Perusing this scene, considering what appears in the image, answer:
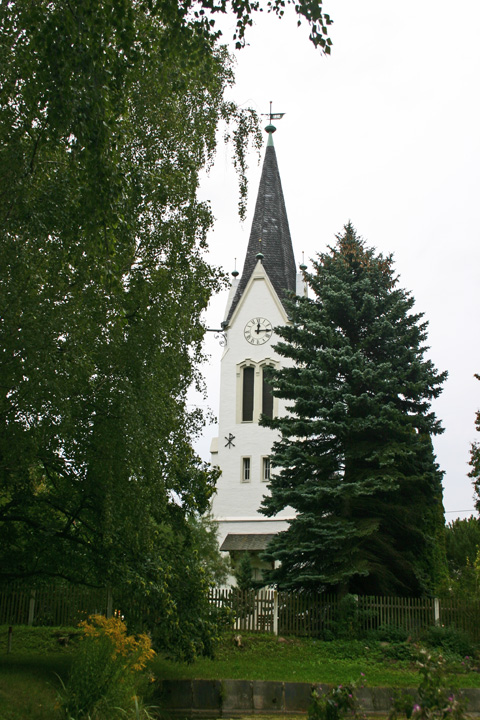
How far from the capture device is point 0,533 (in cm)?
1363

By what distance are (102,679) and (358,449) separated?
41.7 ft

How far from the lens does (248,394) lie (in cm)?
4100

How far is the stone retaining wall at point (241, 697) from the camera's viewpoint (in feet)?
41.2

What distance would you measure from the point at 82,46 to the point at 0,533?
360 inches

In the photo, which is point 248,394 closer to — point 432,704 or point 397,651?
point 397,651

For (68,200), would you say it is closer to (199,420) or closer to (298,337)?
(199,420)

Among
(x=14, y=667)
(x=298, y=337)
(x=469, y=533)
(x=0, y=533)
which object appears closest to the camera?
(x=14, y=667)

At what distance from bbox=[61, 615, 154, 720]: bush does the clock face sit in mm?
32442

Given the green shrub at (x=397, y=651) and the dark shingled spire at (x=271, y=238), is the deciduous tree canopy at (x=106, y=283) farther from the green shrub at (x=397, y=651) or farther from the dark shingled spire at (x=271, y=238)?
the dark shingled spire at (x=271, y=238)

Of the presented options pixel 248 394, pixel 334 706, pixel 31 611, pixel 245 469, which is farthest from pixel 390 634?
pixel 248 394

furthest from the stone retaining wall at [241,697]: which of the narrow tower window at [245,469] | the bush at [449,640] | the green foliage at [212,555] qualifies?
the narrow tower window at [245,469]

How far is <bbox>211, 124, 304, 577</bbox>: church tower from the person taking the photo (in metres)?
37.6

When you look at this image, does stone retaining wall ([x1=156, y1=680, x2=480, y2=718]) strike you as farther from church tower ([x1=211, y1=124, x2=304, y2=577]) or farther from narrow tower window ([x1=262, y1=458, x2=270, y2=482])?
narrow tower window ([x1=262, y1=458, x2=270, y2=482])

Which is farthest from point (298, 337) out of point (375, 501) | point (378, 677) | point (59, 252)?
point (59, 252)
